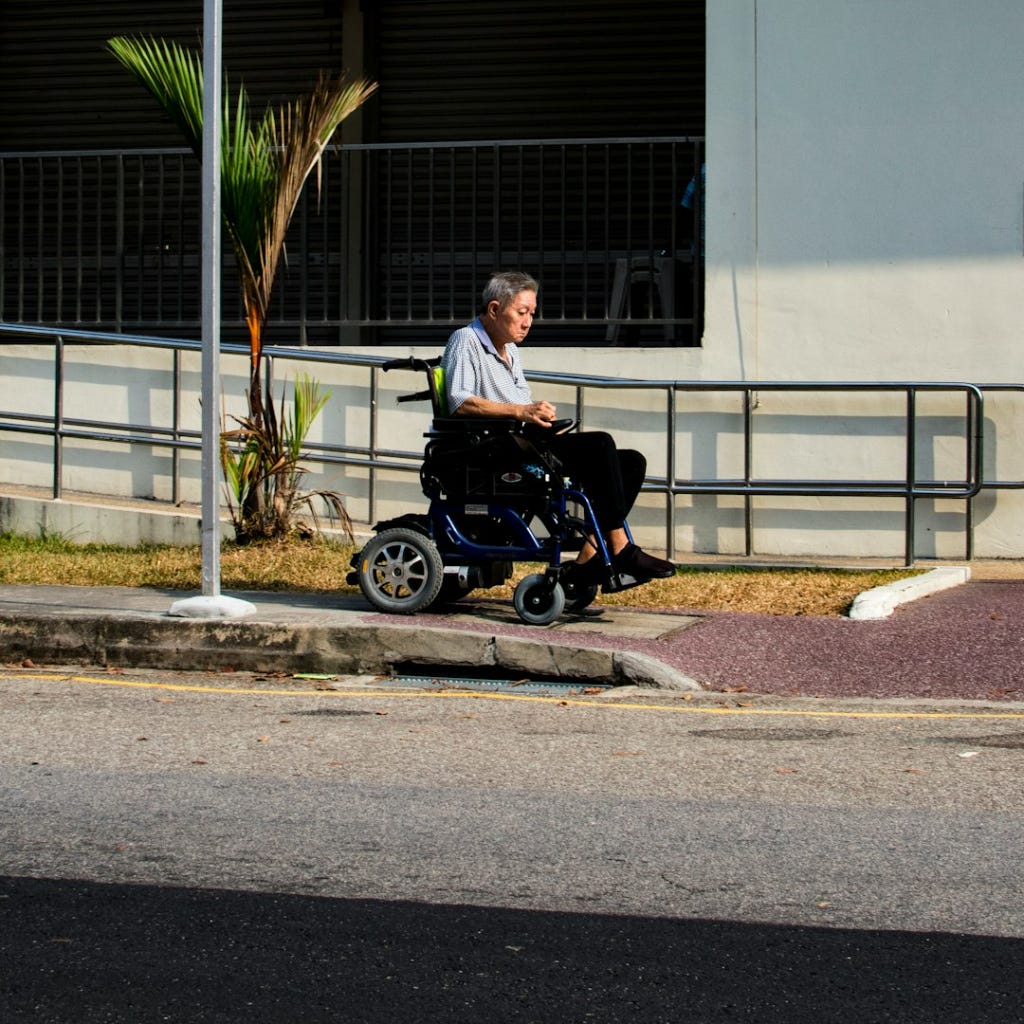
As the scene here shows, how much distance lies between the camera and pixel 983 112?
11883 millimetres

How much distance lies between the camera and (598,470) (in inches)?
328

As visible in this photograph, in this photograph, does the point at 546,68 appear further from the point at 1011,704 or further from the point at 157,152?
the point at 1011,704

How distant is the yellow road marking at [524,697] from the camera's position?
6828mm

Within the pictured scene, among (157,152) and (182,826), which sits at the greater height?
(157,152)

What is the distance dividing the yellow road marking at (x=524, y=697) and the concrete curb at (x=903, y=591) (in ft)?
6.28

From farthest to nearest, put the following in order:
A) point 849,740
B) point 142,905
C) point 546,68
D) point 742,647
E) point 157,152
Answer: point 546,68, point 157,152, point 742,647, point 849,740, point 142,905

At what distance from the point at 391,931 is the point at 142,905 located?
0.64 meters

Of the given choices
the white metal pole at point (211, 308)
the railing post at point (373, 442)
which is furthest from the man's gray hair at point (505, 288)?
the railing post at point (373, 442)

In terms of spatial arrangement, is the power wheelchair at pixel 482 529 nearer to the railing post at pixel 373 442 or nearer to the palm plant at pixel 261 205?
the palm plant at pixel 261 205

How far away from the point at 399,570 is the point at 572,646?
1308 millimetres

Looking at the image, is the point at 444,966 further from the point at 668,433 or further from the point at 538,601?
the point at 668,433

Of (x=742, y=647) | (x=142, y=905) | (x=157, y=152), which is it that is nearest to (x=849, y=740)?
(x=742, y=647)

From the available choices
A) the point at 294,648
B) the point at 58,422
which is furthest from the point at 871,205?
the point at 294,648

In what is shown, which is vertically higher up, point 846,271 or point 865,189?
point 865,189
